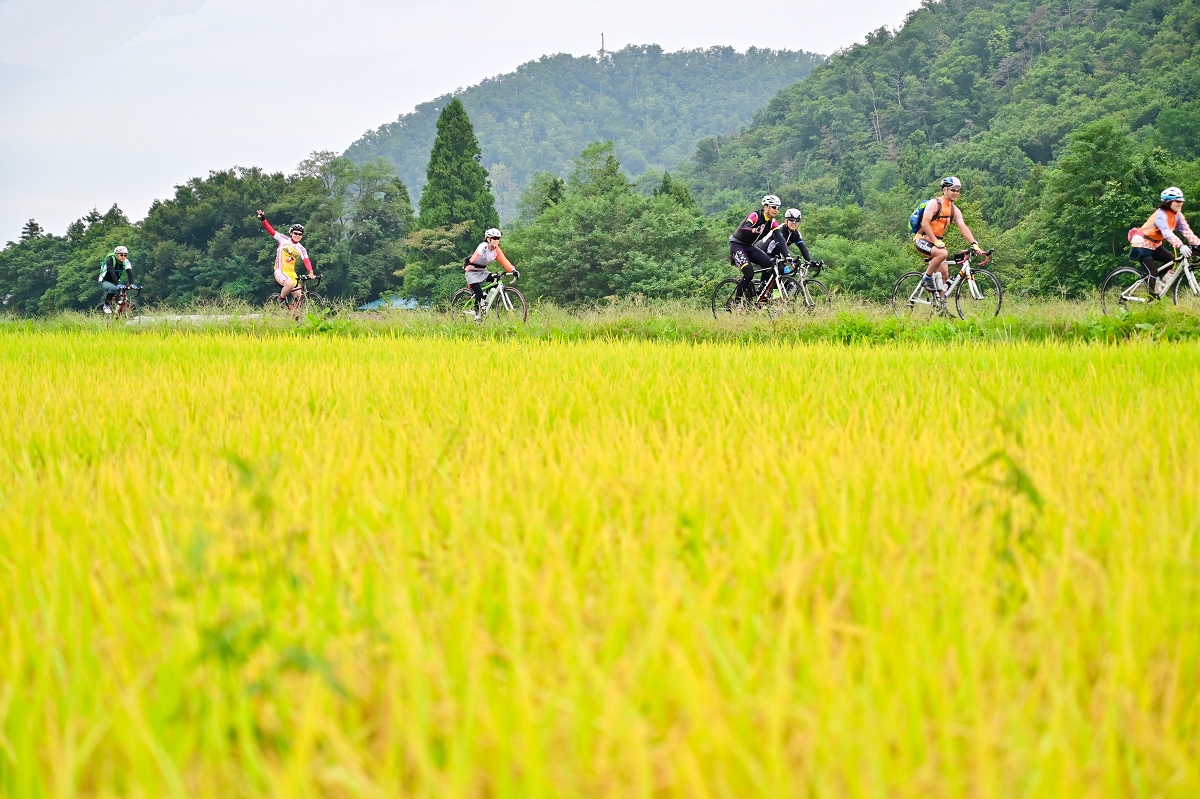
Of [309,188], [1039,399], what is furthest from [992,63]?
[1039,399]

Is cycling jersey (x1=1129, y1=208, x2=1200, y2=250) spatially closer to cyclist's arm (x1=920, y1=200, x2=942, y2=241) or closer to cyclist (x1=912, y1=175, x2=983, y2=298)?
cyclist (x1=912, y1=175, x2=983, y2=298)

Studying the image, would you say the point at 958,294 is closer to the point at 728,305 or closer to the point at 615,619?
the point at 728,305

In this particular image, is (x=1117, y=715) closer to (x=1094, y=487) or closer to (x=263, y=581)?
(x=263, y=581)

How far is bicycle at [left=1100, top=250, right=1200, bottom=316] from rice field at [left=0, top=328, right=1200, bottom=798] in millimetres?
10236

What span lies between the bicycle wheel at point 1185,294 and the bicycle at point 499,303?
8.82 meters

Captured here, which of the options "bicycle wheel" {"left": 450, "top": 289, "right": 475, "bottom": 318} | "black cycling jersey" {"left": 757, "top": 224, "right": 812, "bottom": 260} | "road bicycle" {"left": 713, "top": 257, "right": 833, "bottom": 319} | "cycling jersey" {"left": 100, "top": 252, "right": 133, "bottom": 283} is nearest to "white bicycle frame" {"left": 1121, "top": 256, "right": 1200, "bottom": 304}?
"road bicycle" {"left": 713, "top": 257, "right": 833, "bottom": 319}

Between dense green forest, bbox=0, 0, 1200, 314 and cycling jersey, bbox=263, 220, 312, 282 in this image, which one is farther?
dense green forest, bbox=0, 0, 1200, 314

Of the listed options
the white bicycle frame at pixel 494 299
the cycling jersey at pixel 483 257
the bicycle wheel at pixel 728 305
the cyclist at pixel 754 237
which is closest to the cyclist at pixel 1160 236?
the cyclist at pixel 754 237

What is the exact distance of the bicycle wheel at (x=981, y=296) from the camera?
1295 centimetres

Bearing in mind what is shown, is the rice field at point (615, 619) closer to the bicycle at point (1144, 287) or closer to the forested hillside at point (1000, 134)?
the bicycle at point (1144, 287)

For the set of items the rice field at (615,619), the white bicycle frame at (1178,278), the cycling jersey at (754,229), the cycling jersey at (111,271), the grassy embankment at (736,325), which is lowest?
the rice field at (615,619)

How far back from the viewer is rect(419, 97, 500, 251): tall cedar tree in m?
54.8

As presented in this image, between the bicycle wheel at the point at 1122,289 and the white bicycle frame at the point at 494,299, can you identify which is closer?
the bicycle wheel at the point at 1122,289

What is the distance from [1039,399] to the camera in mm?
4352
